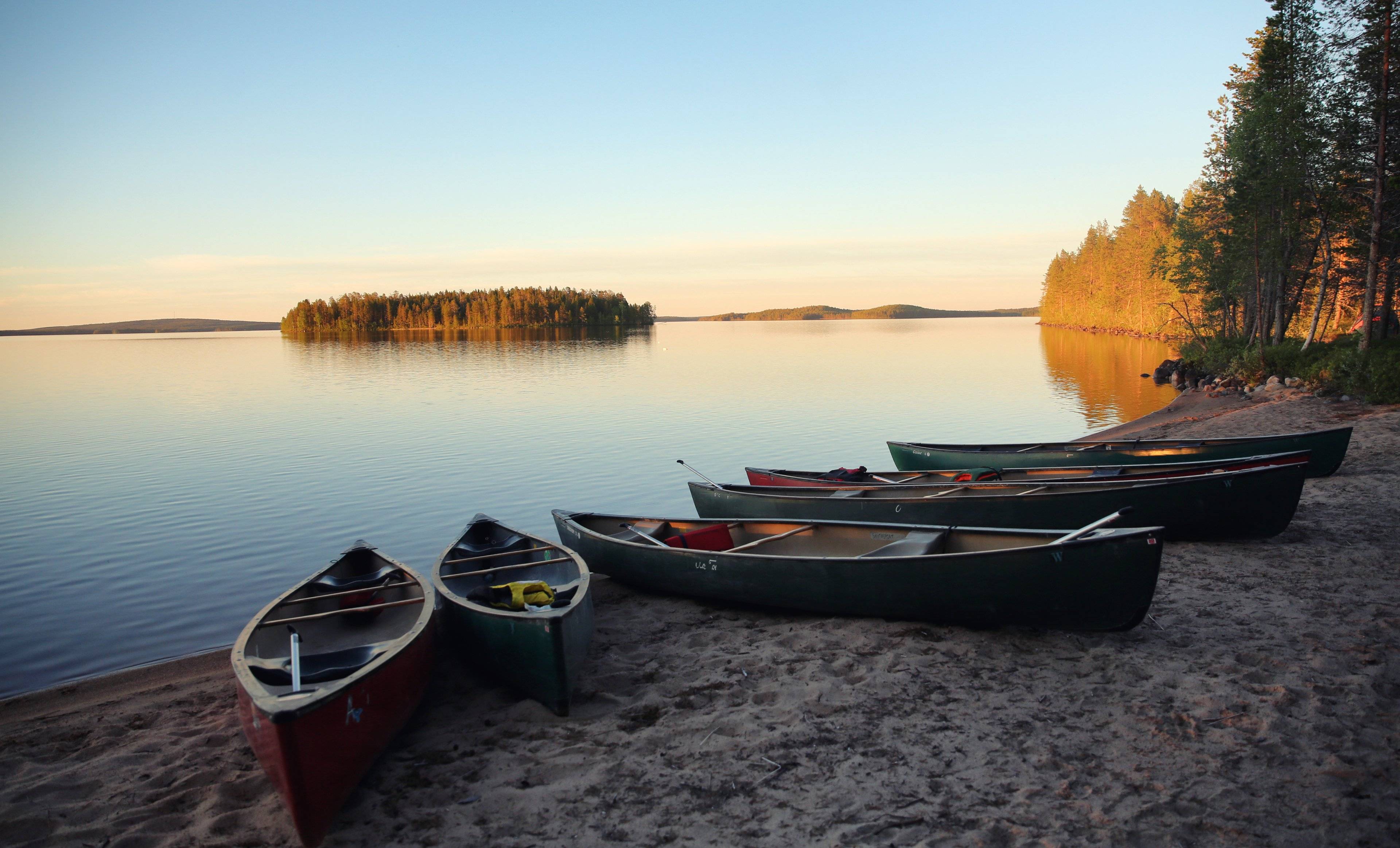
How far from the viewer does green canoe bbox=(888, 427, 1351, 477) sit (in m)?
12.1

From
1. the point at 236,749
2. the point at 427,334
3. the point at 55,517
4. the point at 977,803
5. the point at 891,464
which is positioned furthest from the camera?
the point at 427,334

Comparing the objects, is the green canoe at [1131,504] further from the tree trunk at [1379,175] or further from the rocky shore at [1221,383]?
the tree trunk at [1379,175]

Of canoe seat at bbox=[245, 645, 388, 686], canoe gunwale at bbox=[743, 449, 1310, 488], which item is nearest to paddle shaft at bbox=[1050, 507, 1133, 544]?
canoe gunwale at bbox=[743, 449, 1310, 488]

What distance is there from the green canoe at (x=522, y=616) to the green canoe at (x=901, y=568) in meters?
1.05

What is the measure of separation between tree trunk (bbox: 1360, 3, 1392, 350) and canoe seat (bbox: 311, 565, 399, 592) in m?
25.5

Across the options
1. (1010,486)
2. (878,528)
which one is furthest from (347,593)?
(1010,486)

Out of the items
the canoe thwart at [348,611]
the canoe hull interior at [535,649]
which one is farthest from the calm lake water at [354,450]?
the canoe thwart at [348,611]

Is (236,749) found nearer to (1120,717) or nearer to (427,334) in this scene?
(1120,717)

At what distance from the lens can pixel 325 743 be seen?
4621 mm

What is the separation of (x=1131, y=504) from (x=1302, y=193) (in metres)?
24.0

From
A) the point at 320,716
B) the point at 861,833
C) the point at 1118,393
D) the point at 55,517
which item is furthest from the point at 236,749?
the point at 1118,393

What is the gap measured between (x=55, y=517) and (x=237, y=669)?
13357 millimetres

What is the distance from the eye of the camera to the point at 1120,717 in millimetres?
5312

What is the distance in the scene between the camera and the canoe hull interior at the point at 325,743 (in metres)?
4.42
